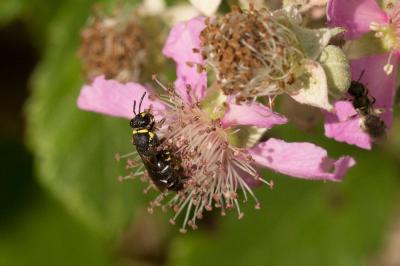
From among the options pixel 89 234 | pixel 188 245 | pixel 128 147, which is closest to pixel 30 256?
pixel 89 234

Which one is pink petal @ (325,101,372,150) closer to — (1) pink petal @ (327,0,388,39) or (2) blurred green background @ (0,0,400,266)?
(1) pink petal @ (327,0,388,39)

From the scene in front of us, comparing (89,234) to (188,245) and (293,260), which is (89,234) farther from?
(293,260)

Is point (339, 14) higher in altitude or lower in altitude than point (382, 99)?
higher

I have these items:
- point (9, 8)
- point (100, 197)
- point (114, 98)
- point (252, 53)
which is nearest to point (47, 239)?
point (100, 197)

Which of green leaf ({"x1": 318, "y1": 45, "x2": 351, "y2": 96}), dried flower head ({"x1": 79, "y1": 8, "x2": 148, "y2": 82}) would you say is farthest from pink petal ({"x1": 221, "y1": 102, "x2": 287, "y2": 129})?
dried flower head ({"x1": 79, "y1": 8, "x2": 148, "y2": 82})

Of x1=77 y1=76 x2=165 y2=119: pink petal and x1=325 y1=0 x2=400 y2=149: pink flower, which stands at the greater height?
x1=325 y1=0 x2=400 y2=149: pink flower
